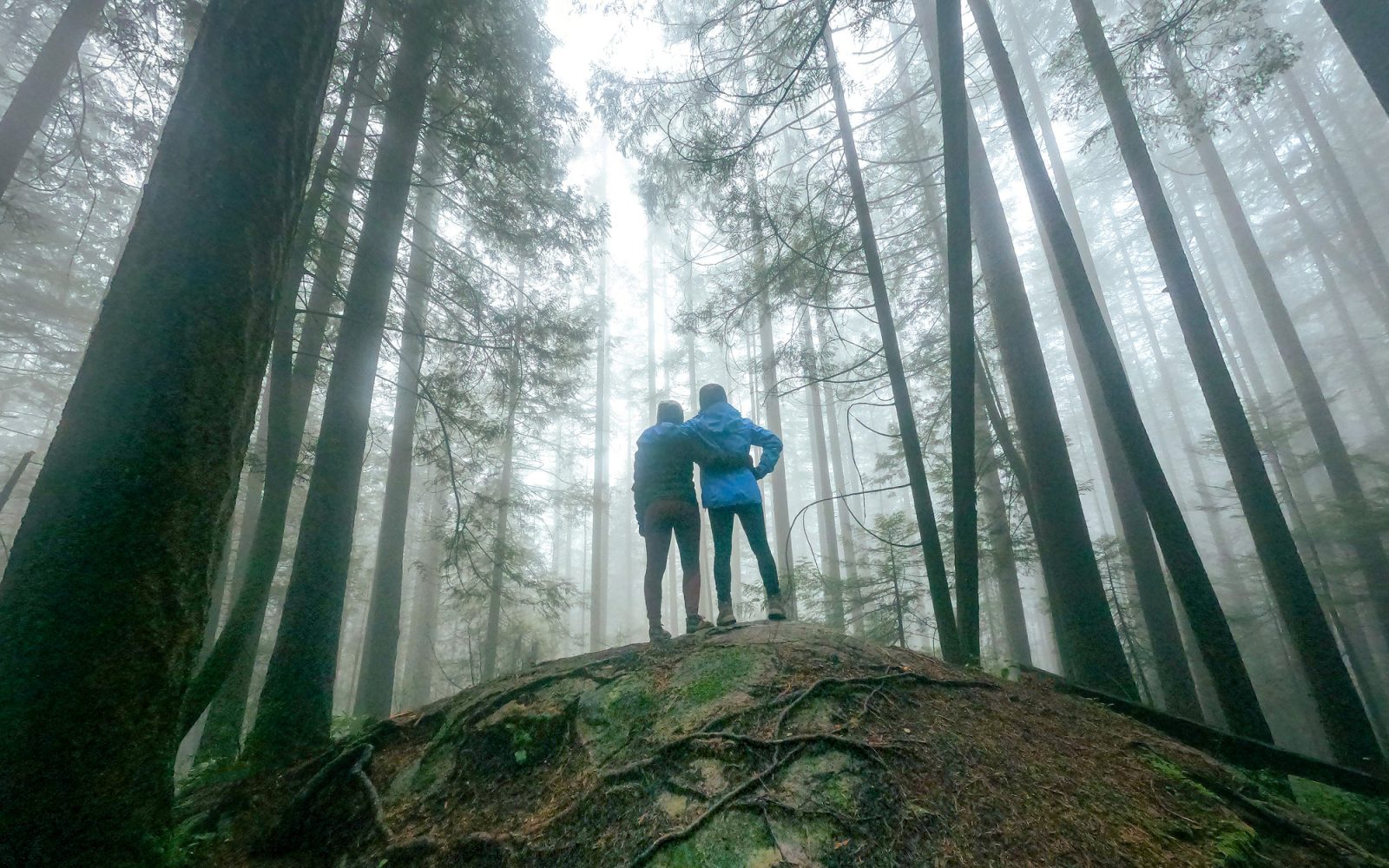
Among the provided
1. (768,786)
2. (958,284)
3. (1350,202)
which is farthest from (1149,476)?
(1350,202)

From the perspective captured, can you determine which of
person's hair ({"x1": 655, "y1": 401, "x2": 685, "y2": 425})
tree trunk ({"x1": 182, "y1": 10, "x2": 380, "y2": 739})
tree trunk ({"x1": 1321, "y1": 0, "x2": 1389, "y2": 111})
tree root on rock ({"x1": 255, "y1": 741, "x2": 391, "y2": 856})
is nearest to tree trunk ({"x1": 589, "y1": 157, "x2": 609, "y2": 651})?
tree trunk ({"x1": 182, "y1": 10, "x2": 380, "y2": 739})

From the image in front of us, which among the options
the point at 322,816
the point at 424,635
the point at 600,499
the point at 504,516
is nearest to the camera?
the point at 322,816

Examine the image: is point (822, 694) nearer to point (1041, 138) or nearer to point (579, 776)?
point (579, 776)

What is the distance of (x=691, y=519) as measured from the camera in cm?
516

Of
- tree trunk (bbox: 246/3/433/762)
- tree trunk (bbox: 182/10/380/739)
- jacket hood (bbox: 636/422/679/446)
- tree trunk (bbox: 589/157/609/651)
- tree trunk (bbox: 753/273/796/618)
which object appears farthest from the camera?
tree trunk (bbox: 589/157/609/651)

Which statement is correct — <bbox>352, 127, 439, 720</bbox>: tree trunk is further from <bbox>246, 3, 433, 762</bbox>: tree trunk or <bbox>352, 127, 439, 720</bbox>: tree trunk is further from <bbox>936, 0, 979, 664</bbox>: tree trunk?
<bbox>936, 0, 979, 664</bbox>: tree trunk

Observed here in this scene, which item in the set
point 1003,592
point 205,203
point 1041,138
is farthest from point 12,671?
point 1041,138

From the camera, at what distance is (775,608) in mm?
4961

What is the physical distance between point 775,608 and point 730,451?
1575 mm

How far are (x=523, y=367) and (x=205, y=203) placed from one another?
5.82 m

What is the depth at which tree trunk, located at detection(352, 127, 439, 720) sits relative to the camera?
27.6ft

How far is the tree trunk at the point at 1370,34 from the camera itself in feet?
12.5

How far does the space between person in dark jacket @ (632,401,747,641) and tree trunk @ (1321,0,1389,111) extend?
18.4 ft

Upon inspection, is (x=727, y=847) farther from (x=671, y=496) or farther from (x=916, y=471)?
(x=916, y=471)
